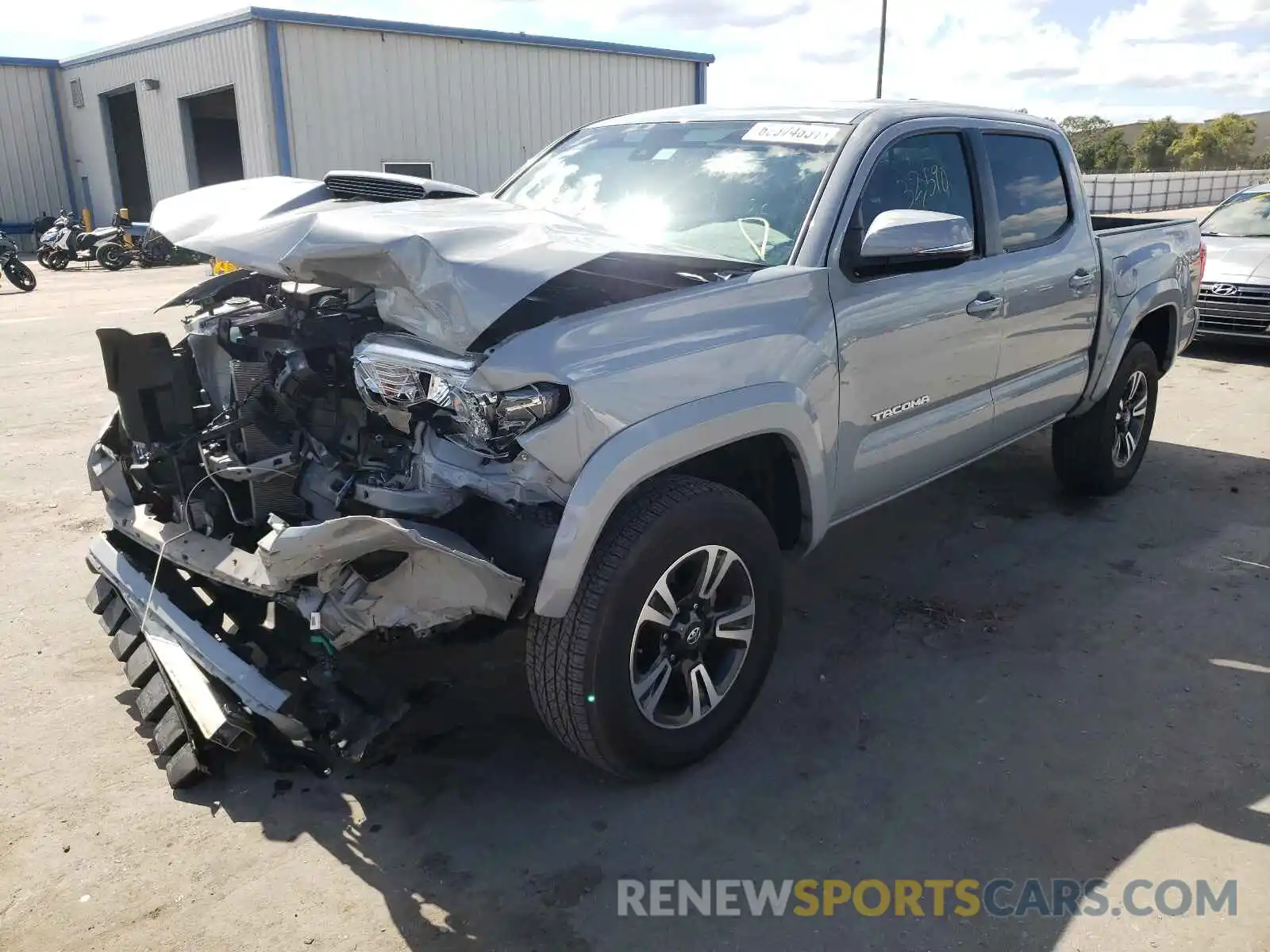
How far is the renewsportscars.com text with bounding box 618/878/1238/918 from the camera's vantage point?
251 cm

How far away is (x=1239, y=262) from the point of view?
29.7ft

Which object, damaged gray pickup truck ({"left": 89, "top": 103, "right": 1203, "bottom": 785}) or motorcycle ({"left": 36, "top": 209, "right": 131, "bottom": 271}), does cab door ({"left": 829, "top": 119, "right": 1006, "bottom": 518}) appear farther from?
motorcycle ({"left": 36, "top": 209, "right": 131, "bottom": 271})

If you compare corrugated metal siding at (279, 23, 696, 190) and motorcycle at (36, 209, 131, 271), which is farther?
motorcycle at (36, 209, 131, 271)

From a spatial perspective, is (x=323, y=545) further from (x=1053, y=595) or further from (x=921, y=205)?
(x=1053, y=595)

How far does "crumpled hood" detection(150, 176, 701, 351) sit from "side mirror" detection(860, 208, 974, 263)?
70 cm

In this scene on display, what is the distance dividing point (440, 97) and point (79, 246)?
321 inches

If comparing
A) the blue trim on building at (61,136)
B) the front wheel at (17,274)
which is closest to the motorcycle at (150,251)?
the front wheel at (17,274)

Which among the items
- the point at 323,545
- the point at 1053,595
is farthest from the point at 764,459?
the point at 1053,595

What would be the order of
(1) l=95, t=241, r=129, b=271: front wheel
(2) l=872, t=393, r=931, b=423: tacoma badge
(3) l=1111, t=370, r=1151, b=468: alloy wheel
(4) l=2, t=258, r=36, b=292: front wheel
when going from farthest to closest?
(1) l=95, t=241, r=129, b=271: front wheel < (4) l=2, t=258, r=36, b=292: front wheel < (3) l=1111, t=370, r=1151, b=468: alloy wheel < (2) l=872, t=393, r=931, b=423: tacoma badge

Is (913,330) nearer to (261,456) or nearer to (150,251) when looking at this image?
(261,456)

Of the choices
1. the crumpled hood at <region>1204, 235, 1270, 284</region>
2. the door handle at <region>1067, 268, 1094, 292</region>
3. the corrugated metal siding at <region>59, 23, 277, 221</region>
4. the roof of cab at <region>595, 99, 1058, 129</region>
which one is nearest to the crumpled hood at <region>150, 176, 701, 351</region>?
the roof of cab at <region>595, 99, 1058, 129</region>

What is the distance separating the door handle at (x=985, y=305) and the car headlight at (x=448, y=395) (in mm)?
2031

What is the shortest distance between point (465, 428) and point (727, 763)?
139cm

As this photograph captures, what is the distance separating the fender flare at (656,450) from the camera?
2.52 metres
